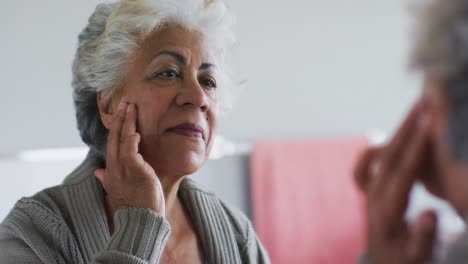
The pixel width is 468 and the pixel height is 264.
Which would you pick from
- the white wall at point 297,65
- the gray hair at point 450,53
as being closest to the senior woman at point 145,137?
the gray hair at point 450,53

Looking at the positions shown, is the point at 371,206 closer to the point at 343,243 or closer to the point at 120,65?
the point at 120,65

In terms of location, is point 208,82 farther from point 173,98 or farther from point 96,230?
point 96,230

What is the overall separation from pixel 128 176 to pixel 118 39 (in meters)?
0.31

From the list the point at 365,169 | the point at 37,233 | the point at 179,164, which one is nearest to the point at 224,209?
the point at 179,164

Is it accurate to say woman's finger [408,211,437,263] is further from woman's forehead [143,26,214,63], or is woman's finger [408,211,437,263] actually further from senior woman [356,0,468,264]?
woman's forehead [143,26,214,63]

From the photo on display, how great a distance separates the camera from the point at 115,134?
1218 millimetres

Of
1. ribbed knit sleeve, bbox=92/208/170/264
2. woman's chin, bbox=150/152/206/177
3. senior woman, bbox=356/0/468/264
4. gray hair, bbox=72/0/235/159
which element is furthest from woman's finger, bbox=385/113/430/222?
gray hair, bbox=72/0/235/159

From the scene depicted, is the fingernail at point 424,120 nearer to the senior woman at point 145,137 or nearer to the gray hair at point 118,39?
the senior woman at point 145,137

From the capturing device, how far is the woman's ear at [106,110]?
4.33 feet

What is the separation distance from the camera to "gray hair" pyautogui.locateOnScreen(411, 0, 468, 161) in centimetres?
55

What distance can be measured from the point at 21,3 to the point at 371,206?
5.72 feet

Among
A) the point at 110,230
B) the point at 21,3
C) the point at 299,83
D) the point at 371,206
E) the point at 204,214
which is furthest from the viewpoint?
the point at 299,83

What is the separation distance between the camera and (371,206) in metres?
0.66

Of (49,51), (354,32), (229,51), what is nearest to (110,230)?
(229,51)
